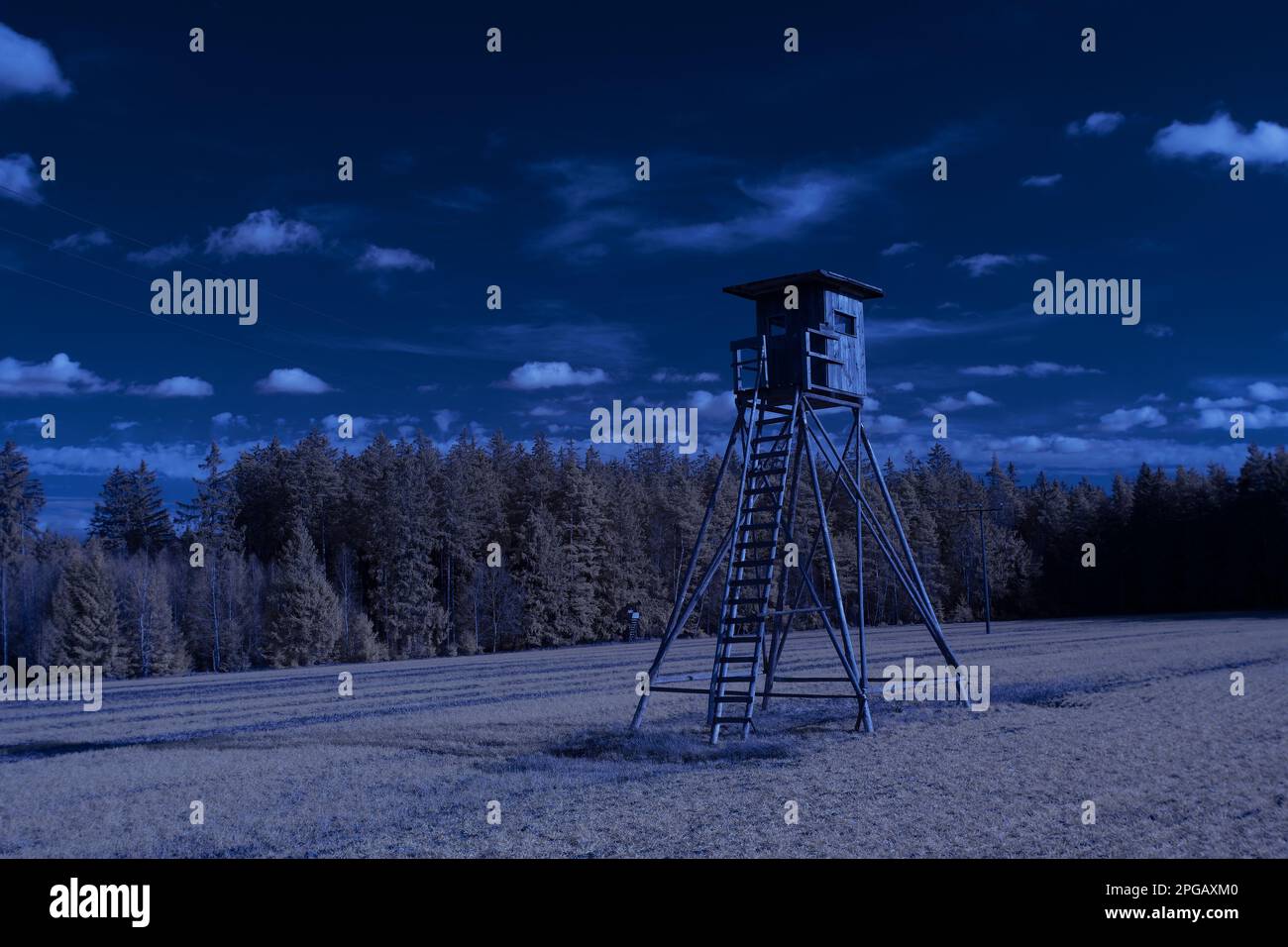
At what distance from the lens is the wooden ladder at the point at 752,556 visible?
21.1 m

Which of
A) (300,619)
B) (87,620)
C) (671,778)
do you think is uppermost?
(87,620)

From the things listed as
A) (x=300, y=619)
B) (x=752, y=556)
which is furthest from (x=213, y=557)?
(x=752, y=556)

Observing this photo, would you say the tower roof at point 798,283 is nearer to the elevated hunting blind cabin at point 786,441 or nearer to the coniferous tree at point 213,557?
the elevated hunting blind cabin at point 786,441

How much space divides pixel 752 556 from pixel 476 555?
66.3 meters

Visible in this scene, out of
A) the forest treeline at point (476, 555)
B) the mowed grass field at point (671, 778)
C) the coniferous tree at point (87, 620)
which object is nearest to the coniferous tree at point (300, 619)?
the forest treeline at point (476, 555)

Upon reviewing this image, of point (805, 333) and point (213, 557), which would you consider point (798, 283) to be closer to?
point (805, 333)

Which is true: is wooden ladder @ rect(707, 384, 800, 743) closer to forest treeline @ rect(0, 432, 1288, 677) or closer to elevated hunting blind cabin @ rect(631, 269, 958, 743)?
elevated hunting blind cabin @ rect(631, 269, 958, 743)

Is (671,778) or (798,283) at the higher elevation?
(798,283)

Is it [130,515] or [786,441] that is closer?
[786,441]

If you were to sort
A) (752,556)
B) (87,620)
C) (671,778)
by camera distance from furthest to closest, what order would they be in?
(87,620)
(752,556)
(671,778)

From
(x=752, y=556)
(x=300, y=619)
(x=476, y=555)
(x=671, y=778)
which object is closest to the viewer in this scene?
(x=671, y=778)

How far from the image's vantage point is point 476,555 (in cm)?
8700

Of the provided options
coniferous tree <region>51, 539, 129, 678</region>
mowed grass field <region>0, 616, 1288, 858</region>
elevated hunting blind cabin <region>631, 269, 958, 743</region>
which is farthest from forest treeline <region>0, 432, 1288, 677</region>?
elevated hunting blind cabin <region>631, 269, 958, 743</region>
